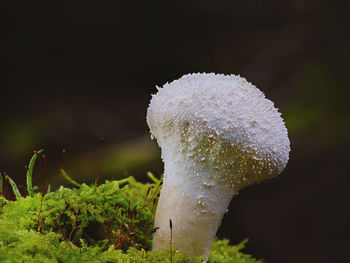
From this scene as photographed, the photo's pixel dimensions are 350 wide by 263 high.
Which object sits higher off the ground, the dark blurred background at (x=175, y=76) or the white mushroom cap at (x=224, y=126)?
the dark blurred background at (x=175, y=76)

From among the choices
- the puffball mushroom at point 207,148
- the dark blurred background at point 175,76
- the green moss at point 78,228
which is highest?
the dark blurred background at point 175,76

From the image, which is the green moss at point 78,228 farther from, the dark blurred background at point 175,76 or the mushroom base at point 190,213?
the dark blurred background at point 175,76

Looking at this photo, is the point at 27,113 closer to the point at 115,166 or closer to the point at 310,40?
the point at 115,166

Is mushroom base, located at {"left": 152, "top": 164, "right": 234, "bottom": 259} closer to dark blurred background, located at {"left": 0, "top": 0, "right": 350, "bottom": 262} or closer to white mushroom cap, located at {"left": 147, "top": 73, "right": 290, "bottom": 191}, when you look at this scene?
white mushroom cap, located at {"left": 147, "top": 73, "right": 290, "bottom": 191}

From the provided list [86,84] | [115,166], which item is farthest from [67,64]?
[115,166]

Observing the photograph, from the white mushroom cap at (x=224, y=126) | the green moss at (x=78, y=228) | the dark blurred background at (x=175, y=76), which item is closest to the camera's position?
the green moss at (x=78, y=228)

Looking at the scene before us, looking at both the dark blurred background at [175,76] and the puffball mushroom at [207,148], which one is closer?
the puffball mushroom at [207,148]

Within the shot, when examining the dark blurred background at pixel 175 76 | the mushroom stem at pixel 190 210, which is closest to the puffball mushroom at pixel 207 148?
the mushroom stem at pixel 190 210

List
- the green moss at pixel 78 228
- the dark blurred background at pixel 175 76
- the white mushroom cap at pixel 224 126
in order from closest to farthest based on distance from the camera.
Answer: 1. the green moss at pixel 78 228
2. the white mushroom cap at pixel 224 126
3. the dark blurred background at pixel 175 76
